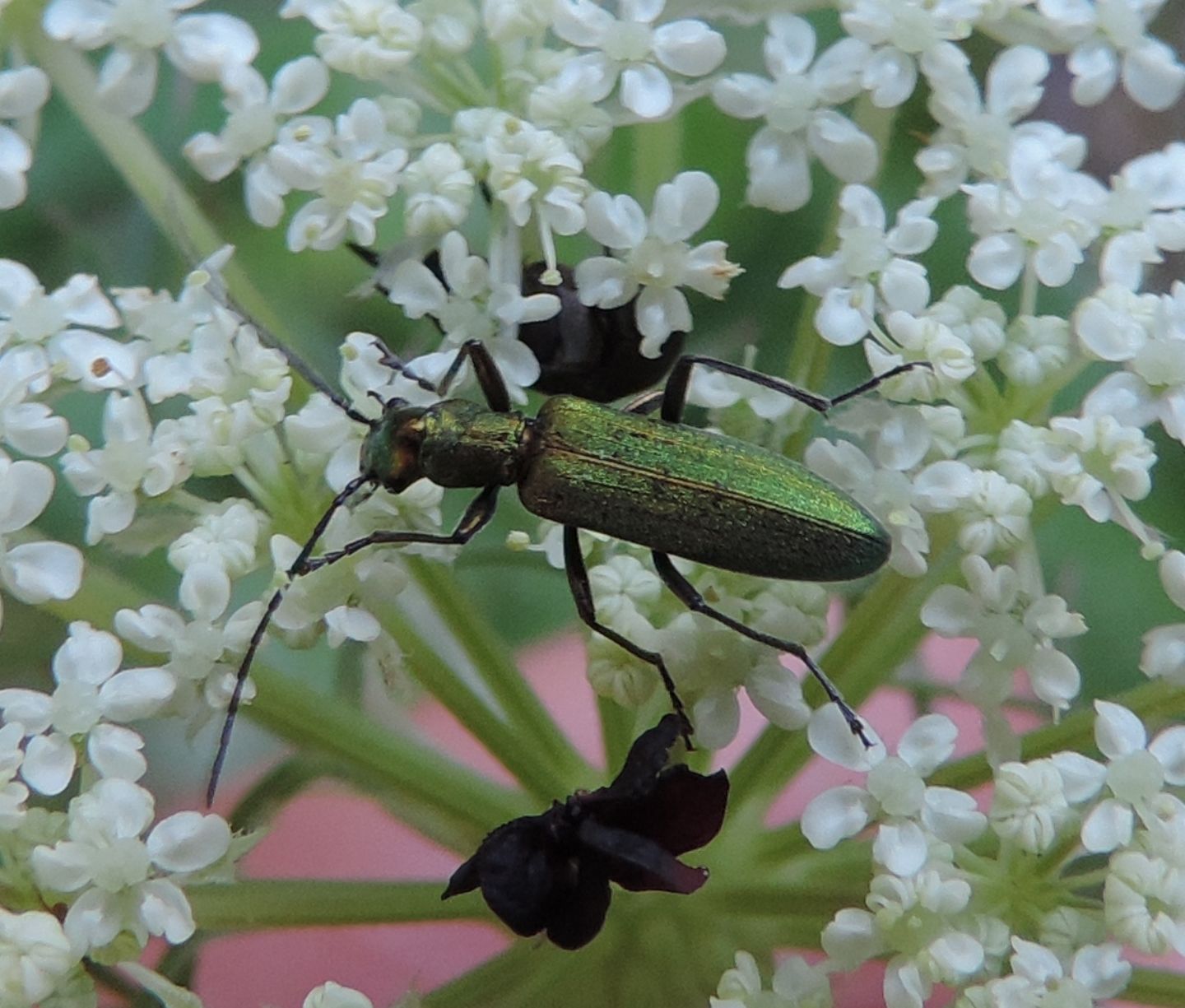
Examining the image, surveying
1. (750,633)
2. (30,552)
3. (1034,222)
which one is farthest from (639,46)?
(30,552)

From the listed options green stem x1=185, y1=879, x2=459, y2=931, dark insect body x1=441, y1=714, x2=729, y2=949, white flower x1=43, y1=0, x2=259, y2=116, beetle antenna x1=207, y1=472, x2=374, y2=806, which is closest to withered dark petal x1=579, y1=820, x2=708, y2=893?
dark insect body x1=441, y1=714, x2=729, y2=949

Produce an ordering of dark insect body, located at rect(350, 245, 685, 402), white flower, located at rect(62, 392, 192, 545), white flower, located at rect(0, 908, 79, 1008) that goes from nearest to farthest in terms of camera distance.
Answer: white flower, located at rect(0, 908, 79, 1008)
white flower, located at rect(62, 392, 192, 545)
dark insect body, located at rect(350, 245, 685, 402)

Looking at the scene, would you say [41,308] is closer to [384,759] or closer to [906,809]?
[384,759]

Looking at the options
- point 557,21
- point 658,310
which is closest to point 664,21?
point 557,21

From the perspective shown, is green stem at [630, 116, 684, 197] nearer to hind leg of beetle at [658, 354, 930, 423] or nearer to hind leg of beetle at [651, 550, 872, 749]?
hind leg of beetle at [658, 354, 930, 423]

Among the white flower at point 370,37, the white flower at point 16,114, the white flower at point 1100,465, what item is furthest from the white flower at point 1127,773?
the white flower at point 16,114

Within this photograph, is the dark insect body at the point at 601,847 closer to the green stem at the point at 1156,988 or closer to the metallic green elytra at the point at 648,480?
the metallic green elytra at the point at 648,480

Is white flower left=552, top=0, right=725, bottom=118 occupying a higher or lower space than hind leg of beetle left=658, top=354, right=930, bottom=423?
higher
